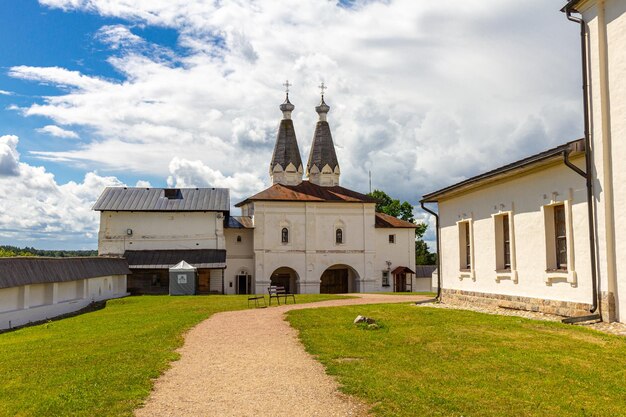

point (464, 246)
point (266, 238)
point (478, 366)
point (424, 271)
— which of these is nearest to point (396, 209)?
point (424, 271)

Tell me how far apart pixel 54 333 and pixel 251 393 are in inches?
403

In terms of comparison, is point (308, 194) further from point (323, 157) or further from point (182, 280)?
point (182, 280)

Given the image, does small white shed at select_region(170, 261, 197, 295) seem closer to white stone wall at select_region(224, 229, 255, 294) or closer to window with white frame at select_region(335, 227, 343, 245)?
white stone wall at select_region(224, 229, 255, 294)

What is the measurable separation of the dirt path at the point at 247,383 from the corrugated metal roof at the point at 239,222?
Result: 97.5ft

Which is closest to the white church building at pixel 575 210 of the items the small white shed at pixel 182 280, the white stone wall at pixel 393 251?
the small white shed at pixel 182 280

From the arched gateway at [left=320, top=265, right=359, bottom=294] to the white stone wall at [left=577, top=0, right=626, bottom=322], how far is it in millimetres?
32564

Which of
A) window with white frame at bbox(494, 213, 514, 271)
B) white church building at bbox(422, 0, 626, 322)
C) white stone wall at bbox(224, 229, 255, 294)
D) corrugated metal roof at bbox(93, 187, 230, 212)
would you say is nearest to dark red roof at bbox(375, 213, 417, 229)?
white stone wall at bbox(224, 229, 255, 294)

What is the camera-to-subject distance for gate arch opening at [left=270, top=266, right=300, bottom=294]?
43.2 m

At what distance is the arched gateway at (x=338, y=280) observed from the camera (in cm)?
4372

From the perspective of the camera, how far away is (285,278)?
4375cm

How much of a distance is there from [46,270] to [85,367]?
1474cm

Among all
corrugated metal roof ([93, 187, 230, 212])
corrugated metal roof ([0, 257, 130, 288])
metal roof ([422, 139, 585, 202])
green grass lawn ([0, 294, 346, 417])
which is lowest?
green grass lawn ([0, 294, 346, 417])

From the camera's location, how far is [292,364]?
8.86 meters

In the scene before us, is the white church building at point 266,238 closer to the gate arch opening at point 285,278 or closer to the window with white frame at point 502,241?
the gate arch opening at point 285,278
